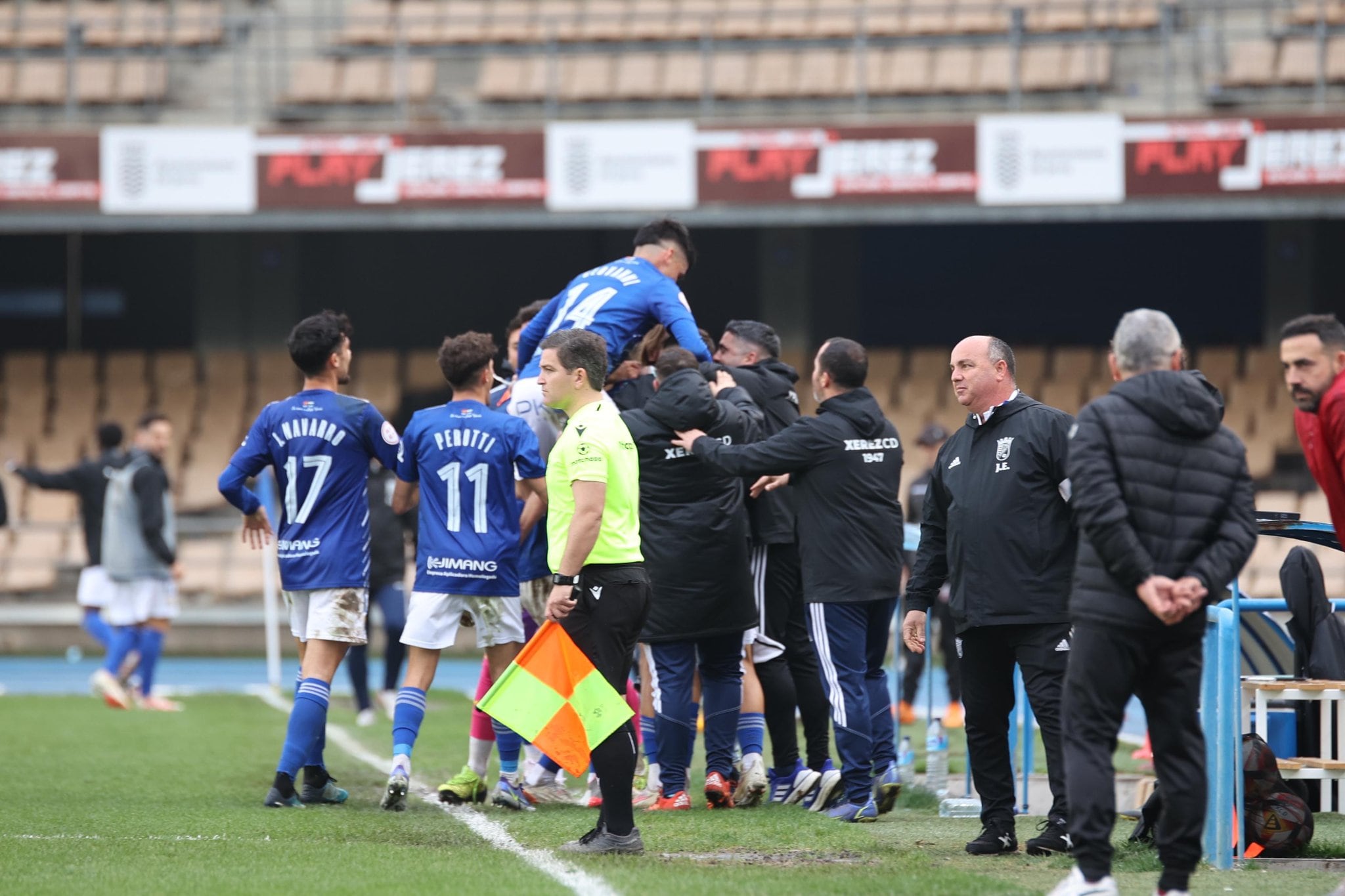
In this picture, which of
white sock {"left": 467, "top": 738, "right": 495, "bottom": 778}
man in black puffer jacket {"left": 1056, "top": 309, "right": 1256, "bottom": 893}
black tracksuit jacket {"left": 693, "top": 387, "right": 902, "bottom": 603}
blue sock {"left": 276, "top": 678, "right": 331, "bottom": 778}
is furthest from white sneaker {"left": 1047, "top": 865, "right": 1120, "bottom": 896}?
blue sock {"left": 276, "top": 678, "right": 331, "bottom": 778}

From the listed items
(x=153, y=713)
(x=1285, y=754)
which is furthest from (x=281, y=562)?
(x=153, y=713)

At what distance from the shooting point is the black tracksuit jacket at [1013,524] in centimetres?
586

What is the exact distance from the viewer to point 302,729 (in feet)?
23.4

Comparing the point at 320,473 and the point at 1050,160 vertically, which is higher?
the point at 1050,160

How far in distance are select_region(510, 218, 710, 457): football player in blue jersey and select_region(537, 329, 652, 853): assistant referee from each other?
5.56ft

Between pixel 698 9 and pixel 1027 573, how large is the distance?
17313 mm

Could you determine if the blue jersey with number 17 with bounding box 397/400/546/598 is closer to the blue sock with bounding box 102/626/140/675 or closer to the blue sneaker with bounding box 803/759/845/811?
the blue sneaker with bounding box 803/759/845/811

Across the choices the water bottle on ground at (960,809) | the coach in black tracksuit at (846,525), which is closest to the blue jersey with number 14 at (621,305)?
the coach in black tracksuit at (846,525)

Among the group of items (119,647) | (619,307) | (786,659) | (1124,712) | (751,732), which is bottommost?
(119,647)

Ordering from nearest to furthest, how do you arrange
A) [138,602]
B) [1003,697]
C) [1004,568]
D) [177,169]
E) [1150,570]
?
[1150,570], [1004,568], [1003,697], [138,602], [177,169]

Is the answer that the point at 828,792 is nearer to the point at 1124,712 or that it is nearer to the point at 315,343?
the point at 1124,712

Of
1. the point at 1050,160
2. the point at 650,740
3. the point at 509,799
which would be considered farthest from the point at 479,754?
the point at 1050,160

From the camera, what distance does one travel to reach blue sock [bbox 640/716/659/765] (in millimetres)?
7449

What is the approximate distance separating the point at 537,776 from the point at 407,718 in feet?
2.71
